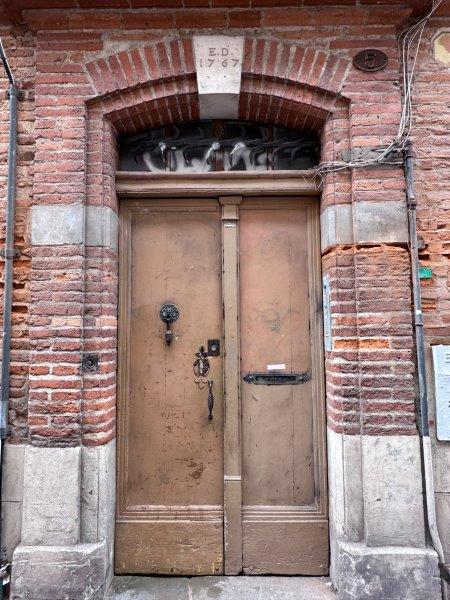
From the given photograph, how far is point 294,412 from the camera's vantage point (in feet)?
11.0

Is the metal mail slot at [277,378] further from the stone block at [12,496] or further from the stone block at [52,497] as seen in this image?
the stone block at [12,496]

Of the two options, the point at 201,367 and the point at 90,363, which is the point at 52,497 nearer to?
the point at 90,363

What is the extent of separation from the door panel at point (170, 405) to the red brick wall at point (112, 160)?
0.25 metres

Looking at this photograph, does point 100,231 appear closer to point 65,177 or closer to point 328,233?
point 65,177

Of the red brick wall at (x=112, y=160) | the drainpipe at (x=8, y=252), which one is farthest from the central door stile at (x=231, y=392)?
the drainpipe at (x=8, y=252)

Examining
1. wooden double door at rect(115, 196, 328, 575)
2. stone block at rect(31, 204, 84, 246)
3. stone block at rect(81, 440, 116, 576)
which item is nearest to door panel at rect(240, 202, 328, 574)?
wooden double door at rect(115, 196, 328, 575)

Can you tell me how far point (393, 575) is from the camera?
2.80m

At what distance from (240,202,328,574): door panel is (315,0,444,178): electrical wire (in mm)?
449

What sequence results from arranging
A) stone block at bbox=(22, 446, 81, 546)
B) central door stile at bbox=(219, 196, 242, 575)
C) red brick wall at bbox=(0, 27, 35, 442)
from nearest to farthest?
stone block at bbox=(22, 446, 81, 546) → red brick wall at bbox=(0, 27, 35, 442) → central door stile at bbox=(219, 196, 242, 575)

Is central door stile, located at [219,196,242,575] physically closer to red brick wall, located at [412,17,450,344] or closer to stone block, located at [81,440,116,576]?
stone block, located at [81,440,116,576]

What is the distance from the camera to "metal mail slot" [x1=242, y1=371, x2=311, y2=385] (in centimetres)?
336

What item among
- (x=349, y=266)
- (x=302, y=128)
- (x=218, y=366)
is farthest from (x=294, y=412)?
(x=302, y=128)

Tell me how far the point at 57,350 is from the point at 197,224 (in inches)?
55.3

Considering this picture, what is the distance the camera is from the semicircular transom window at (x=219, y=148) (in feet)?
11.4
